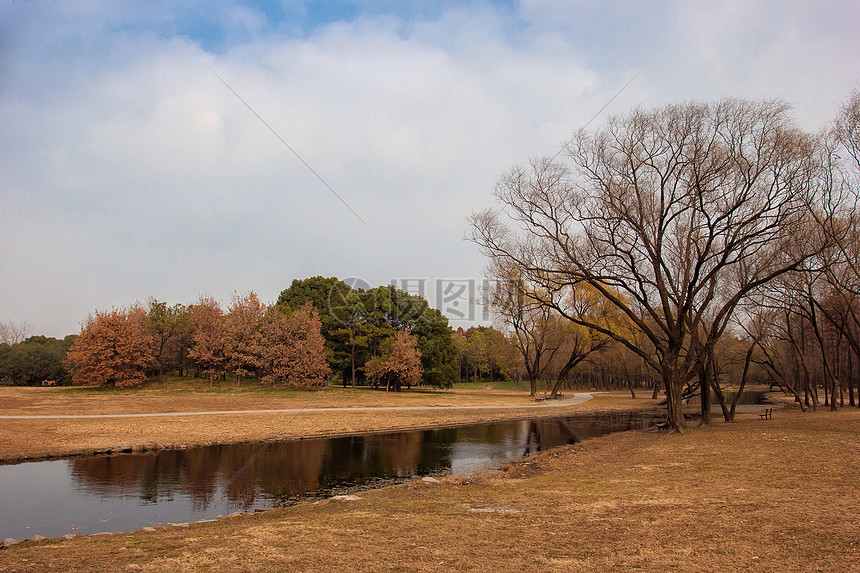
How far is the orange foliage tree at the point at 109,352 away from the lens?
1687 inches

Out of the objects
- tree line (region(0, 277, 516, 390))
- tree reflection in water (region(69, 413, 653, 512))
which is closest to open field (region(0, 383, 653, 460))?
tree reflection in water (region(69, 413, 653, 512))

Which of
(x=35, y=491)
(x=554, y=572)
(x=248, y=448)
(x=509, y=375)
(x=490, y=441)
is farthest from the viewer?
(x=509, y=375)

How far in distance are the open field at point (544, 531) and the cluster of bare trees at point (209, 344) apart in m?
36.2

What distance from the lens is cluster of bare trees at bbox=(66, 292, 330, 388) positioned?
4341 centimetres

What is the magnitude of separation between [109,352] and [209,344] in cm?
791

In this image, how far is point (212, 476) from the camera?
14242mm

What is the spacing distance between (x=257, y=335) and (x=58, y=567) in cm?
4248

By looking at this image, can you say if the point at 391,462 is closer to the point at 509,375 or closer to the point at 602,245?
the point at 602,245

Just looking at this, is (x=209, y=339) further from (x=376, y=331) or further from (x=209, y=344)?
(x=376, y=331)

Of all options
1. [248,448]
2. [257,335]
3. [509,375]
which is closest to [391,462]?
[248,448]

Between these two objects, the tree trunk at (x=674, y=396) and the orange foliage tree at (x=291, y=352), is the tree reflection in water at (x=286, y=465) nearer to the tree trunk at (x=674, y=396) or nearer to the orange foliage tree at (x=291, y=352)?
the tree trunk at (x=674, y=396)

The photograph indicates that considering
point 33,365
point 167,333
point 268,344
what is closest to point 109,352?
point 167,333

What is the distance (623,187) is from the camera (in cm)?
2166

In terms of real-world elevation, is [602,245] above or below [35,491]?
above
